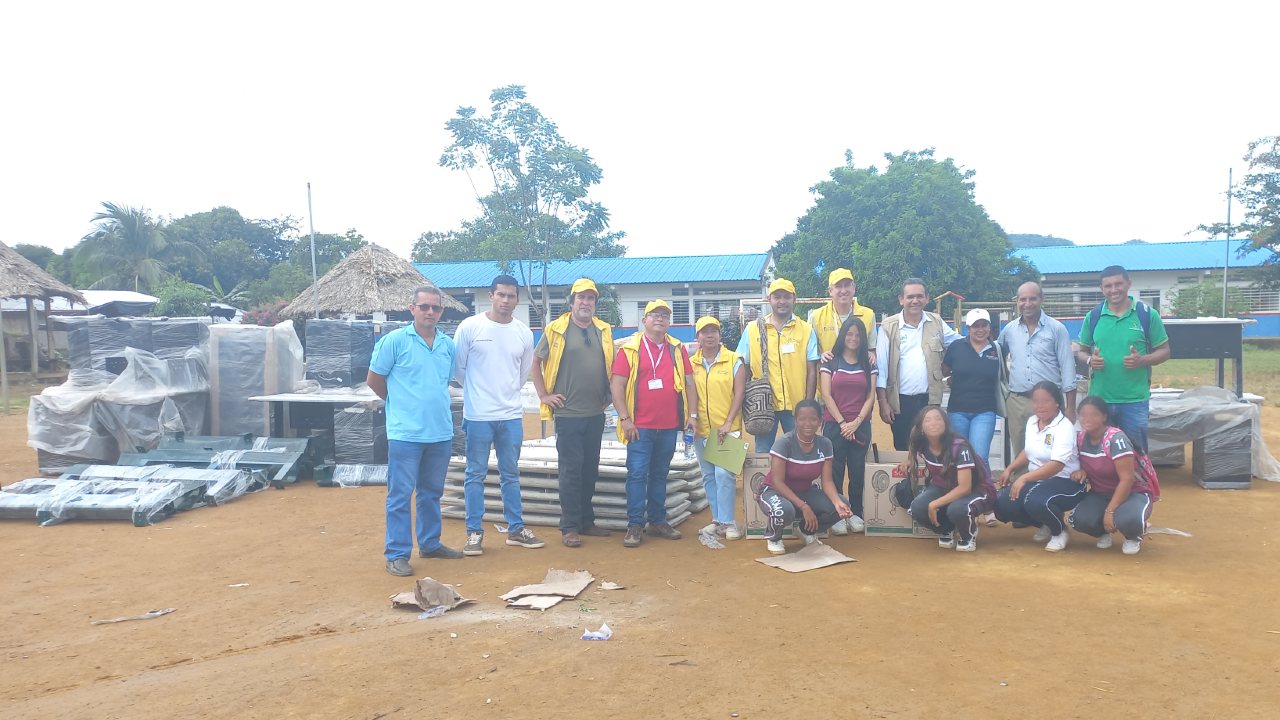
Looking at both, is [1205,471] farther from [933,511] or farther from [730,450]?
[730,450]

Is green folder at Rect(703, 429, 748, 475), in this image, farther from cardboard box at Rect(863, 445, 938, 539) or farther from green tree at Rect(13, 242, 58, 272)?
green tree at Rect(13, 242, 58, 272)

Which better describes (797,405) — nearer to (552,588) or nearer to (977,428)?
(977,428)

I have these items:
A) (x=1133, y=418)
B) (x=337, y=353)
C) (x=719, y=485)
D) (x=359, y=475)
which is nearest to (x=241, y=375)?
(x=337, y=353)

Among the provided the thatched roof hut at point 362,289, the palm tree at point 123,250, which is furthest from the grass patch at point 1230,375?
the palm tree at point 123,250

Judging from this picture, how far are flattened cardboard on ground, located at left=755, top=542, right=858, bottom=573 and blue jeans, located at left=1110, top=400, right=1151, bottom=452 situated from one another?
7.66ft

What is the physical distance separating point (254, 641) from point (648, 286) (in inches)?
1221

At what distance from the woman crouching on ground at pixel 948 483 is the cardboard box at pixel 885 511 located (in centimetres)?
20

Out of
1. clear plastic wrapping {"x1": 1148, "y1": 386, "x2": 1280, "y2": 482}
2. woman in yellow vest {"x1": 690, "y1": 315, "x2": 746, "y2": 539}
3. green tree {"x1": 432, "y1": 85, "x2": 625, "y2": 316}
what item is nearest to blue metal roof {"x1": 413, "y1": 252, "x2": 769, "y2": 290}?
green tree {"x1": 432, "y1": 85, "x2": 625, "y2": 316}

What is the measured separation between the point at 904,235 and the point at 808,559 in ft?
68.1

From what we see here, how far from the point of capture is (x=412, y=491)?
5734 millimetres

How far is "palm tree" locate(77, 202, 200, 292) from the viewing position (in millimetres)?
37844

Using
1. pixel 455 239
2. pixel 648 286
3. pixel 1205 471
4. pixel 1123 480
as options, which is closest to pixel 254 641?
pixel 1123 480

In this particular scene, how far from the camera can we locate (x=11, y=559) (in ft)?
20.4

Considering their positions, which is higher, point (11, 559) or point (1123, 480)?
point (1123, 480)
